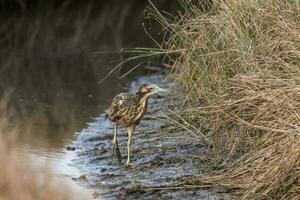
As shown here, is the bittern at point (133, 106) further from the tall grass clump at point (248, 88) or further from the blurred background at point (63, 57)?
the blurred background at point (63, 57)

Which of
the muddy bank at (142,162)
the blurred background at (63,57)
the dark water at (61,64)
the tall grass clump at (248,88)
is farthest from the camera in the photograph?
the blurred background at (63,57)

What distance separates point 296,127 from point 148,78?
8.04m

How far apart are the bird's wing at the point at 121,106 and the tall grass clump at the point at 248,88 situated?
2.12ft

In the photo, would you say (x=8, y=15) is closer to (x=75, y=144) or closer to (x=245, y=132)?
(x=75, y=144)

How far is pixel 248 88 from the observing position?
783cm

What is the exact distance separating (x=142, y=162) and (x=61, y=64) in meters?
7.38

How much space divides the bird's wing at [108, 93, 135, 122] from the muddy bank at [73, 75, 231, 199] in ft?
1.64

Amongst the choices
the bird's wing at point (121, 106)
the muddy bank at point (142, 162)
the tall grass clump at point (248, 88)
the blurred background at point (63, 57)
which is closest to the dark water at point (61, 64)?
the blurred background at point (63, 57)

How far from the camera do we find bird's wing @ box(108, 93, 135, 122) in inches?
355

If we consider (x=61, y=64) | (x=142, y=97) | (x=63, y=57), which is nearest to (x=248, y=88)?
(x=142, y=97)

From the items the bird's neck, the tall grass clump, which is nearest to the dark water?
the bird's neck

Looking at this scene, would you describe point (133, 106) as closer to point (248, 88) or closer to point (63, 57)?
point (248, 88)

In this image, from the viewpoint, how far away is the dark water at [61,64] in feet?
35.2

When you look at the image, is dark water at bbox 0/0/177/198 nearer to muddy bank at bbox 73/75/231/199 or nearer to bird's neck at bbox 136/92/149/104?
muddy bank at bbox 73/75/231/199
